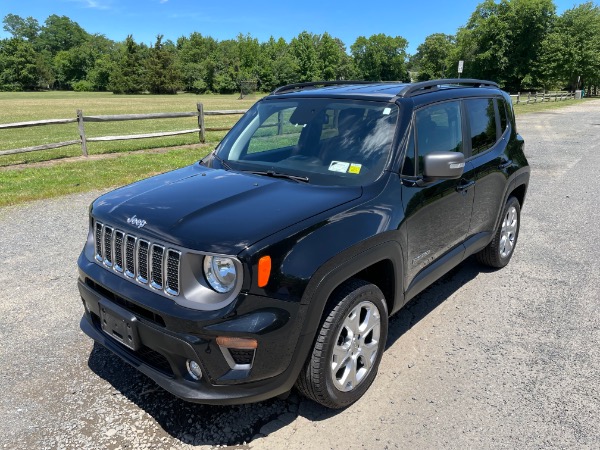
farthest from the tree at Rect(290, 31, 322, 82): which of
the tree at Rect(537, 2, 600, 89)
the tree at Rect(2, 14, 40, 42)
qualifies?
the tree at Rect(2, 14, 40, 42)

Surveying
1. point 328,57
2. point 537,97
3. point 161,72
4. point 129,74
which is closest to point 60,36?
point 129,74

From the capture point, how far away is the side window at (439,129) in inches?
134

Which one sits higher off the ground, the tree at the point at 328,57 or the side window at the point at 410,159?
the tree at the point at 328,57

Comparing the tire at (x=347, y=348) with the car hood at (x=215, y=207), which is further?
the tire at (x=347, y=348)

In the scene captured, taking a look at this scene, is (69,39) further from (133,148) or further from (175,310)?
(175,310)

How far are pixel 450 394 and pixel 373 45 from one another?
136153 millimetres

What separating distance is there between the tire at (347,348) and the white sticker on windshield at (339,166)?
0.80 metres

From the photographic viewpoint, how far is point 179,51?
113562 millimetres

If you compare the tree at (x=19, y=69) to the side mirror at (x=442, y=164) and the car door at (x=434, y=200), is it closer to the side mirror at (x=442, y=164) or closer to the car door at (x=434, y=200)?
the car door at (x=434, y=200)

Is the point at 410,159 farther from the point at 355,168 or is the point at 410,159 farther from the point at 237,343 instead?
the point at 237,343

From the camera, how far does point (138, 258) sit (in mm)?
2592

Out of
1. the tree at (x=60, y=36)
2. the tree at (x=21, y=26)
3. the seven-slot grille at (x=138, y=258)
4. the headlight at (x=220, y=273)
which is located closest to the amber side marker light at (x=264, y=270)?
the headlight at (x=220, y=273)

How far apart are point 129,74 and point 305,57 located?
1597 inches

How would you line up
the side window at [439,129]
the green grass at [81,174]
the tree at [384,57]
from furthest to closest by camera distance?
the tree at [384,57], the green grass at [81,174], the side window at [439,129]
